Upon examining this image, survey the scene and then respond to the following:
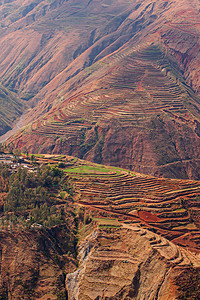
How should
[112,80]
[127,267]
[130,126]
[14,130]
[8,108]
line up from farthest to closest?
[8,108] < [14,130] < [112,80] < [130,126] < [127,267]

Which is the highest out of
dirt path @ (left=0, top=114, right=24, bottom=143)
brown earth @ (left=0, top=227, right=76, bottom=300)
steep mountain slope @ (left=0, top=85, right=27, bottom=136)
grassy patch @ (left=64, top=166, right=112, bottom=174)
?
steep mountain slope @ (left=0, top=85, right=27, bottom=136)

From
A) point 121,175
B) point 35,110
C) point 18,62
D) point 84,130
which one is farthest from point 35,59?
point 121,175

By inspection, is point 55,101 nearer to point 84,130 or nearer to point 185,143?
point 84,130

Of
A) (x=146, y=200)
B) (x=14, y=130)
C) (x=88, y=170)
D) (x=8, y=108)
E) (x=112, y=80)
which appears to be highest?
(x=112, y=80)

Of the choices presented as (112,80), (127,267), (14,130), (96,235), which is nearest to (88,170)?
(96,235)

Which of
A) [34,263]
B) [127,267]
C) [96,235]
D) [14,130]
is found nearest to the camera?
[127,267]

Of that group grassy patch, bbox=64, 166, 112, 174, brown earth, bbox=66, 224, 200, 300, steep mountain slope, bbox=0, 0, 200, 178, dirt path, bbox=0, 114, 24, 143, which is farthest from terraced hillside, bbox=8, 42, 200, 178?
brown earth, bbox=66, 224, 200, 300

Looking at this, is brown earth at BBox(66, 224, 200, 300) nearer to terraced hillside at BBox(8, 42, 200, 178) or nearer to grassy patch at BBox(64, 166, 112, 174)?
grassy patch at BBox(64, 166, 112, 174)

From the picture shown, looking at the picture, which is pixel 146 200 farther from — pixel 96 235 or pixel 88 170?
pixel 88 170
